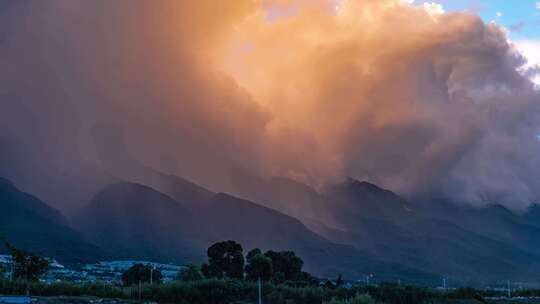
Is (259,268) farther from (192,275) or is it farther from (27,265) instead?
(27,265)

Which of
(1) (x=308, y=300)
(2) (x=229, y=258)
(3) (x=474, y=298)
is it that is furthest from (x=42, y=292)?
(2) (x=229, y=258)

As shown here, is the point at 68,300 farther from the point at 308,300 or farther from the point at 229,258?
the point at 229,258

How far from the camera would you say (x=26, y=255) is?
70.1m

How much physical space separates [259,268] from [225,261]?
8685 millimetres

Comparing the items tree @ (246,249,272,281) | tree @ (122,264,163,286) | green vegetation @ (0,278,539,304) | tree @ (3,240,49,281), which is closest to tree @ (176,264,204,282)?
tree @ (122,264,163,286)

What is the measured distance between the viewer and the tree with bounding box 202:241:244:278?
95.9 metres

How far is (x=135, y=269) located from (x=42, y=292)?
44.5 meters

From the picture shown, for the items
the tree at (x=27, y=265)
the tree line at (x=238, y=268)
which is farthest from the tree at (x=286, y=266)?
the tree at (x=27, y=265)

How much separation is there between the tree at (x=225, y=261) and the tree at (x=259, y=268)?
206 centimetres

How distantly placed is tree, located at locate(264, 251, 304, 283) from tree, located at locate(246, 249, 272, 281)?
3.47m

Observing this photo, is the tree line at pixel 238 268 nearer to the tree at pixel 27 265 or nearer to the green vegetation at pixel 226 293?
the tree at pixel 27 265

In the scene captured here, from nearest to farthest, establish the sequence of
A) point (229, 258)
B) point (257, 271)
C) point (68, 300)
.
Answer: point (68, 300) < point (257, 271) < point (229, 258)

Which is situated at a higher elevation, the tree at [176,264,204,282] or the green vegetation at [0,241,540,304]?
the tree at [176,264,204,282]

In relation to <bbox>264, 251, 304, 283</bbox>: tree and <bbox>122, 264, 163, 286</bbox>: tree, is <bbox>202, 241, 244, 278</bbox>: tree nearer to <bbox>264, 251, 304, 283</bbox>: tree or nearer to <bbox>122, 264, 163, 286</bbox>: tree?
<bbox>264, 251, 304, 283</bbox>: tree
